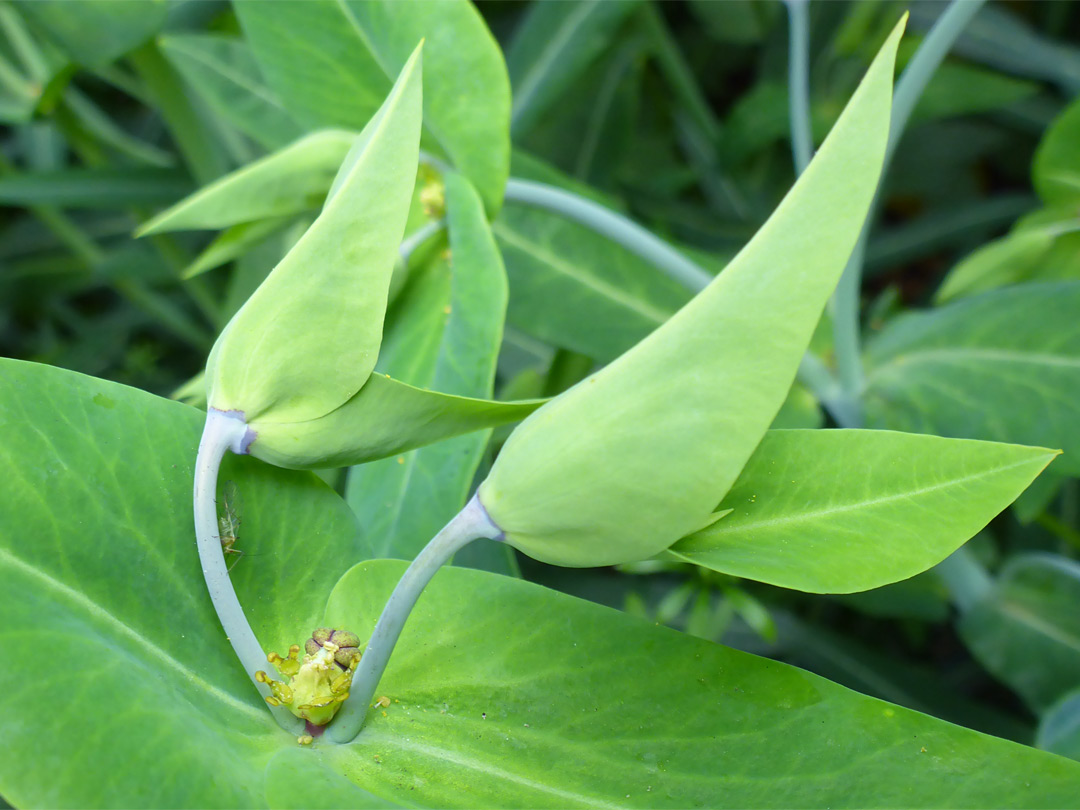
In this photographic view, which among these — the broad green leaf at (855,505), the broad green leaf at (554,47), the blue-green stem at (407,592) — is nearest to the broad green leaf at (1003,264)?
the broad green leaf at (554,47)

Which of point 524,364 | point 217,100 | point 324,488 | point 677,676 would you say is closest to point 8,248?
point 217,100

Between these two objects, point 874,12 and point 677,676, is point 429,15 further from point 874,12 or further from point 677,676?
point 874,12

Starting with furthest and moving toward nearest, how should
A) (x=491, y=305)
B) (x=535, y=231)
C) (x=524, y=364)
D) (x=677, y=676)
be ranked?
(x=524, y=364), (x=535, y=231), (x=491, y=305), (x=677, y=676)

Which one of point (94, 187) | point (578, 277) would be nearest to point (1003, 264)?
point (578, 277)

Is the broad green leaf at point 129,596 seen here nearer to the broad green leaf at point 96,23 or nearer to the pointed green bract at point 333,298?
the pointed green bract at point 333,298

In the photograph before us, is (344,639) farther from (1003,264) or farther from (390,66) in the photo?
(1003,264)
